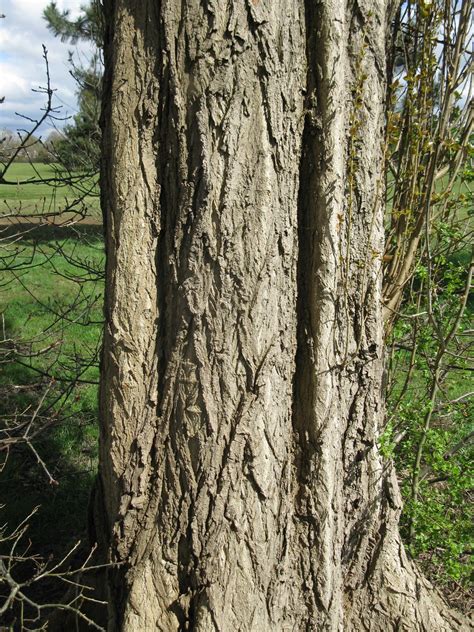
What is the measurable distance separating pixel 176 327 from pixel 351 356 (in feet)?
2.27

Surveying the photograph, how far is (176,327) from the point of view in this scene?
6.77ft

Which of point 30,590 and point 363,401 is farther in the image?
point 30,590

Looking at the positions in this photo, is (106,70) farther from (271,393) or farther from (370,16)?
(271,393)

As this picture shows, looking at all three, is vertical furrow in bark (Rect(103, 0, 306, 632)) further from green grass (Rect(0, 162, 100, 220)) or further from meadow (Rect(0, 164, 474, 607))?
green grass (Rect(0, 162, 100, 220))

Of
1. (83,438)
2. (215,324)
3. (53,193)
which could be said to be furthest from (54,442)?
(215,324)

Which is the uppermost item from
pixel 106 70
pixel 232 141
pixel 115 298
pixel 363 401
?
pixel 106 70

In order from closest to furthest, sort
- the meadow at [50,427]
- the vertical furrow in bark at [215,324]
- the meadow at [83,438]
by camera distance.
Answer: the vertical furrow in bark at [215,324]
the meadow at [83,438]
the meadow at [50,427]

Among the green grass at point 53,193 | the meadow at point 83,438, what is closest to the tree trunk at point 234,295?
the meadow at point 83,438

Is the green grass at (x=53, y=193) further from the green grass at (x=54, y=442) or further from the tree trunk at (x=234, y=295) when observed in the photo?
the tree trunk at (x=234, y=295)

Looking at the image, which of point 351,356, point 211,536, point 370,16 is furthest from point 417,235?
point 211,536

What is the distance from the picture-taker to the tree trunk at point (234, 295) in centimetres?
196

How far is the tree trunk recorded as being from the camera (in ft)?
6.43

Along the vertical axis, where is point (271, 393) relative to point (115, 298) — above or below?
below

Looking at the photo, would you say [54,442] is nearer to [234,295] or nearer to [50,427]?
[50,427]
